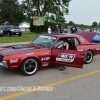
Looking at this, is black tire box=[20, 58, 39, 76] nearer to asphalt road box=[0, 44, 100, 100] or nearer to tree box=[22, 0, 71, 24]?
asphalt road box=[0, 44, 100, 100]

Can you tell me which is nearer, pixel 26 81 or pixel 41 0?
pixel 26 81

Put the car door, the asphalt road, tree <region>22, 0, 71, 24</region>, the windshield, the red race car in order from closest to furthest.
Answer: the asphalt road < the red race car < the car door < the windshield < tree <region>22, 0, 71, 24</region>

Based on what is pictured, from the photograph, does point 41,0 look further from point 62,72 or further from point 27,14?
point 62,72

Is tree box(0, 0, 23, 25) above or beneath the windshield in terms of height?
above

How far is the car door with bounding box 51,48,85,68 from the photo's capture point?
5.67 m

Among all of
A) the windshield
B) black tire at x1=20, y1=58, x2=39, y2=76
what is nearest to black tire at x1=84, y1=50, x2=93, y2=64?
the windshield

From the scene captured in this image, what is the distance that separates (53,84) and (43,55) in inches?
46.8

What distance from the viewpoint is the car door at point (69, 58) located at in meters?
5.67

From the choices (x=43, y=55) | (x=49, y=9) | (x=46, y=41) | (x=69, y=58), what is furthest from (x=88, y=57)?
(x=49, y=9)

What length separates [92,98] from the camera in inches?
152

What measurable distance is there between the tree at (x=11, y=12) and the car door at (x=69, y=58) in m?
38.1

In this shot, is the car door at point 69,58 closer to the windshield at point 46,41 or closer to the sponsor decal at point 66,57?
the sponsor decal at point 66,57

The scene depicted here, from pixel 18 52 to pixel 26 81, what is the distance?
90cm

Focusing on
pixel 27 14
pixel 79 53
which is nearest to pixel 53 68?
pixel 79 53
